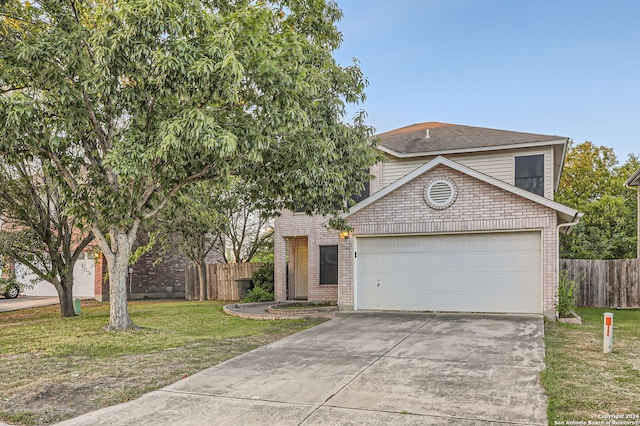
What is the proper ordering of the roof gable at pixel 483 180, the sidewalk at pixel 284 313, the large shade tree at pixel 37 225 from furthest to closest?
the large shade tree at pixel 37 225 < the sidewalk at pixel 284 313 < the roof gable at pixel 483 180

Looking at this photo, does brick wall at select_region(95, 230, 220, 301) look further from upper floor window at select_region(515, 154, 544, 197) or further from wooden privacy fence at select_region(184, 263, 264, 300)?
upper floor window at select_region(515, 154, 544, 197)

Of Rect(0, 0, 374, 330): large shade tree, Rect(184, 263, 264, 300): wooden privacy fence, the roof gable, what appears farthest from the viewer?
Rect(184, 263, 264, 300): wooden privacy fence

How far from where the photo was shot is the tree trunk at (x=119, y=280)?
1073cm

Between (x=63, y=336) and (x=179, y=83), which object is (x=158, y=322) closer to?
(x=63, y=336)

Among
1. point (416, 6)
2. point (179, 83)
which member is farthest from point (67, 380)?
point (416, 6)

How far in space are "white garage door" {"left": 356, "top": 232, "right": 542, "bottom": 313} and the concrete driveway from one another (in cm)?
282

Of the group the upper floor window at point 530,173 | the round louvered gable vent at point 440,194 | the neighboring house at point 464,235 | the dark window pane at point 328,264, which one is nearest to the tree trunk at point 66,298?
the dark window pane at point 328,264

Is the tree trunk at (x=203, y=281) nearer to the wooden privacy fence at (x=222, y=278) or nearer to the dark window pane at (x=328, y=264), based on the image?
the wooden privacy fence at (x=222, y=278)

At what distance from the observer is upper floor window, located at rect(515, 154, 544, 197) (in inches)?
563

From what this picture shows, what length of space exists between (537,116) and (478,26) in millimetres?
10127

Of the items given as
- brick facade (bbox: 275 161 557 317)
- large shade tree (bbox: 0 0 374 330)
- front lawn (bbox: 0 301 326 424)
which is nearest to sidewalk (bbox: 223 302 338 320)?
front lawn (bbox: 0 301 326 424)

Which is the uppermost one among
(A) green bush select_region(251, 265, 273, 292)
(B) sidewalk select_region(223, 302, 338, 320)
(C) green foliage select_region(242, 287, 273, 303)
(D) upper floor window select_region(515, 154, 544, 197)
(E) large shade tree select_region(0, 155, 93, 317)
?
(D) upper floor window select_region(515, 154, 544, 197)

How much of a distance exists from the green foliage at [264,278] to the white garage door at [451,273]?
19.6ft

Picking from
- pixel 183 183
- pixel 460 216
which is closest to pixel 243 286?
pixel 183 183
